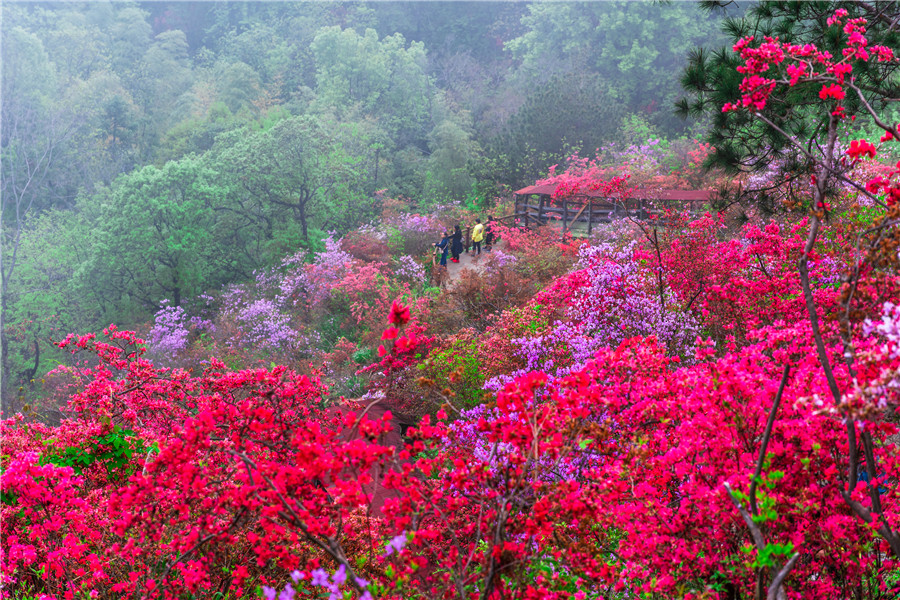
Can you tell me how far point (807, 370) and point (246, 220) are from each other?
20306mm

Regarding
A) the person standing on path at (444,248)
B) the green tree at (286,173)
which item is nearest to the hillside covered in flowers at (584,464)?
the person standing on path at (444,248)

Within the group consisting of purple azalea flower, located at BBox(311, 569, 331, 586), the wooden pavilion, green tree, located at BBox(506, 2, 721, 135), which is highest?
green tree, located at BBox(506, 2, 721, 135)

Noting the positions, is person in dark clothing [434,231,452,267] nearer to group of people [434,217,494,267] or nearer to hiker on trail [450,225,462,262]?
group of people [434,217,494,267]

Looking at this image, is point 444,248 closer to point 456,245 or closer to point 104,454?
point 456,245

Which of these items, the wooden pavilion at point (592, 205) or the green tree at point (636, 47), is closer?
the wooden pavilion at point (592, 205)

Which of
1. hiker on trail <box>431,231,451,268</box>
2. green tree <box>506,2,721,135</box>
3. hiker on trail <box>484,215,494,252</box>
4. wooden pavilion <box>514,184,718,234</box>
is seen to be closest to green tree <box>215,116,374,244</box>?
hiker on trail <box>431,231,451,268</box>

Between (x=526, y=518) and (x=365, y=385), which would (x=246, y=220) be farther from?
(x=526, y=518)

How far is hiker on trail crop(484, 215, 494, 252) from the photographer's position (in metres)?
17.8

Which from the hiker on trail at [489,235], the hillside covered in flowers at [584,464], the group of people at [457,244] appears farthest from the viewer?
the hiker on trail at [489,235]

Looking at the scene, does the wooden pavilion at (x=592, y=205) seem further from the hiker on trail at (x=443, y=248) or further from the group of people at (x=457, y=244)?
the hiker on trail at (x=443, y=248)

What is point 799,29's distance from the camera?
6613 millimetres

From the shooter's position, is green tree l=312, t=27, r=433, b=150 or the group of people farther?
green tree l=312, t=27, r=433, b=150

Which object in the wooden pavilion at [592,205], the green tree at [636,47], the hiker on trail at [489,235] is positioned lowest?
the hiker on trail at [489,235]

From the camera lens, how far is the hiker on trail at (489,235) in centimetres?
1780
